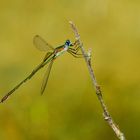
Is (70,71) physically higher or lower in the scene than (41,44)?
higher

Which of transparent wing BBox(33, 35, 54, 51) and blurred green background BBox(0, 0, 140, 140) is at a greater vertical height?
blurred green background BBox(0, 0, 140, 140)

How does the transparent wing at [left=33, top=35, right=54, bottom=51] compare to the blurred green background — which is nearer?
the transparent wing at [left=33, top=35, right=54, bottom=51]

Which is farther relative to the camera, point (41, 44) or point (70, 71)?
point (70, 71)

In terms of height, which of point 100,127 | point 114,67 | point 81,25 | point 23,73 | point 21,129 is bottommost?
point 21,129

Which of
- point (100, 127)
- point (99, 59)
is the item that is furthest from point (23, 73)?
point (100, 127)

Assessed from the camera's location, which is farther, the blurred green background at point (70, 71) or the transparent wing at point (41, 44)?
the blurred green background at point (70, 71)

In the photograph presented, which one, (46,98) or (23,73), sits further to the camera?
(23,73)

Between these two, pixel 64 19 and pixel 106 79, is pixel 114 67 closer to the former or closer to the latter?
pixel 106 79

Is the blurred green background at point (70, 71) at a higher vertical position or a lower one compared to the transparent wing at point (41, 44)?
higher
